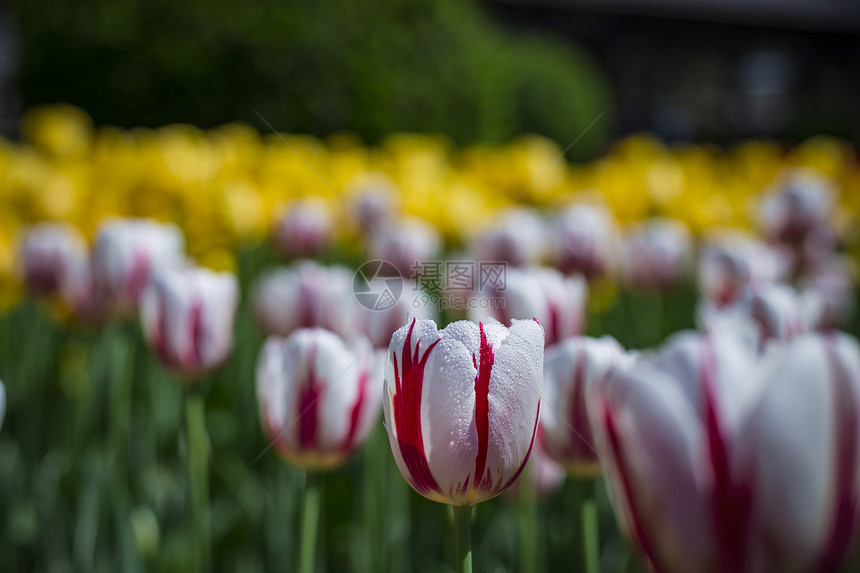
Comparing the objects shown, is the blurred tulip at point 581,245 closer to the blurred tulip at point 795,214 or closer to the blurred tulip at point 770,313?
the blurred tulip at point 795,214

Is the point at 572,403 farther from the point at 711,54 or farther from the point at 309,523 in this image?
the point at 711,54

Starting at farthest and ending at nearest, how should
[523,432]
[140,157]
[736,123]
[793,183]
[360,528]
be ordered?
[736,123]
[140,157]
[793,183]
[360,528]
[523,432]

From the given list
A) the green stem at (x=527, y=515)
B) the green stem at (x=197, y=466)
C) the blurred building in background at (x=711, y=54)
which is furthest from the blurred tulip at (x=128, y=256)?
the blurred building in background at (x=711, y=54)

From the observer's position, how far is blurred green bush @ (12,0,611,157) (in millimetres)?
4113

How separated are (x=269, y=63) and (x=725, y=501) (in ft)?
13.4

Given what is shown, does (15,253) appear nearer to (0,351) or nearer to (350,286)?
(0,351)

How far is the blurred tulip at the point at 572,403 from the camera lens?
653 millimetres

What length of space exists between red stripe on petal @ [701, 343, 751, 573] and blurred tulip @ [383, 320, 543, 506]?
12cm

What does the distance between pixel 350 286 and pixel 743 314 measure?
0.41 metres

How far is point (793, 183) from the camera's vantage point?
6.16 ft

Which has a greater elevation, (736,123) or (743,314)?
(736,123)

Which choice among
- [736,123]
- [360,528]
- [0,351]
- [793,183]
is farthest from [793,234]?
[736,123]

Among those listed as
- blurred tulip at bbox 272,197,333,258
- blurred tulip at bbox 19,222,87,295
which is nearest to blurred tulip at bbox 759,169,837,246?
blurred tulip at bbox 272,197,333,258

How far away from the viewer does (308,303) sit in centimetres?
99
